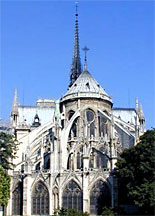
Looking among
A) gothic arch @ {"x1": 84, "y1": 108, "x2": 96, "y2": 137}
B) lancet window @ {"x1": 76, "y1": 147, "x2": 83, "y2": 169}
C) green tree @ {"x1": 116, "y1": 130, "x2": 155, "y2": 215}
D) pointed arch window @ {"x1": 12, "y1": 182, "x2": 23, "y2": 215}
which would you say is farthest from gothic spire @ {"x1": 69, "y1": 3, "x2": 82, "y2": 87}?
green tree @ {"x1": 116, "y1": 130, "x2": 155, "y2": 215}

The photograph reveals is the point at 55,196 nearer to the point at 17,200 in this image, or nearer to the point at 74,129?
the point at 17,200

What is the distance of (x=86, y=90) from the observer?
219 feet

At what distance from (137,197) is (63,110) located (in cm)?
2579

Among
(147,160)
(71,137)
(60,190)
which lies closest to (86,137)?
(71,137)

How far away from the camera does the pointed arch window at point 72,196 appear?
5222 cm

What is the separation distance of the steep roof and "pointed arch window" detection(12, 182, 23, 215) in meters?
17.4

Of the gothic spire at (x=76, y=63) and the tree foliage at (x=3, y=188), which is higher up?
the gothic spire at (x=76, y=63)

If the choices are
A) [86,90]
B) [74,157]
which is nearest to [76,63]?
[86,90]

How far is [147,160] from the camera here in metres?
46.0

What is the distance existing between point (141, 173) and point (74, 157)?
15809 millimetres

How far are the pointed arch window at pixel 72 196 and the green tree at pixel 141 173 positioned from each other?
6.06 metres

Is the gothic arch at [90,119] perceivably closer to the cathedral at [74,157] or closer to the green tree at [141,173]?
the cathedral at [74,157]

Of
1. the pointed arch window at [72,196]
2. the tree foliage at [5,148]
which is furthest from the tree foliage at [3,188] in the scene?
the pointed arch window at [72,196]

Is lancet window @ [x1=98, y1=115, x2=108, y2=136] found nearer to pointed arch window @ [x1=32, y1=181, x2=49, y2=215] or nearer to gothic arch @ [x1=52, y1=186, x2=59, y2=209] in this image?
gothic arch @ [x1=52, y1=186, x2=59, y2=209]
